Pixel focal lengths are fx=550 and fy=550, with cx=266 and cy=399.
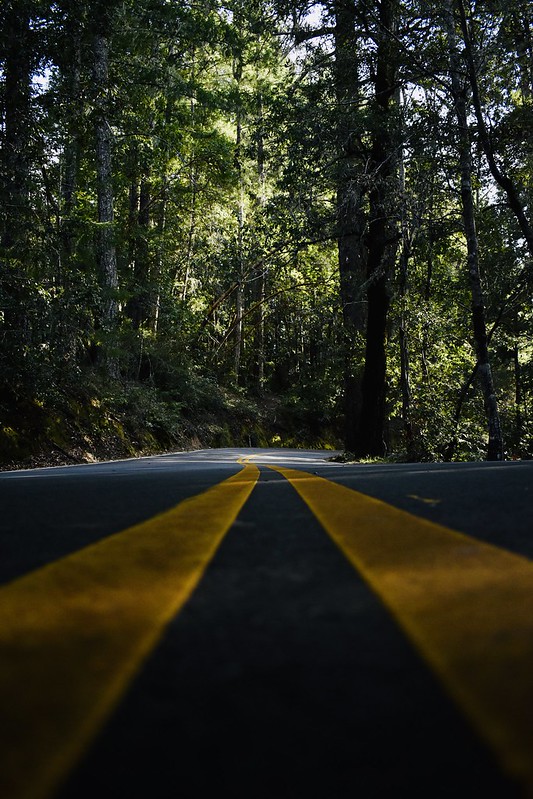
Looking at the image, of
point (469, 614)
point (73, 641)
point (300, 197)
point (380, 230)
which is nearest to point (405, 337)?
point (380, 230)

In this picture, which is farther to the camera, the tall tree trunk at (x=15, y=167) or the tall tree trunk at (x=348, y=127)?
the tall tree trunk at (x=348, y=127)

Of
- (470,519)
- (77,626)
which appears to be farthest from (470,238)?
(77,626)

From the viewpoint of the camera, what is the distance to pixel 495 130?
9711 millimetres

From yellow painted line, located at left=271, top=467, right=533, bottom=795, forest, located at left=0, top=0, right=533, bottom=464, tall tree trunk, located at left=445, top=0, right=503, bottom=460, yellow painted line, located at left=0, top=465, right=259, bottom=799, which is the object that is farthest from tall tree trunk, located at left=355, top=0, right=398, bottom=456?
yellow painted line, located at left=0, top=465, right=259, bottom=799

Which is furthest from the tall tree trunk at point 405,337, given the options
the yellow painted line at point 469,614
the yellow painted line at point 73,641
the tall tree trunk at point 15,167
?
the yellow painted line at point 73,641

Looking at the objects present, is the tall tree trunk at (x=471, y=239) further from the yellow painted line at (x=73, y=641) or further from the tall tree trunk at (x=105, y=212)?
the yellow painted line at (x=73, y=641)

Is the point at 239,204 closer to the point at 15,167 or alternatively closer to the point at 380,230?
the point at 380,230

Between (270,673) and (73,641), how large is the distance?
205 millimetres

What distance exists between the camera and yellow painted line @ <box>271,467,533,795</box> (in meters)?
A: 0.41

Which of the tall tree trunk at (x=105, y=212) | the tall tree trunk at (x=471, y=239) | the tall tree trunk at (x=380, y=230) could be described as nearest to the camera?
the tall tree trunk at (x=471, y=239)

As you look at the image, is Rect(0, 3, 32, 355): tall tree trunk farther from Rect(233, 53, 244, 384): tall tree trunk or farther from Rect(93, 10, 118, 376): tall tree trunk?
Rect(233, 53, 244, 384): tall tree trunk

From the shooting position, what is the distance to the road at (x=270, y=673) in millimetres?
374

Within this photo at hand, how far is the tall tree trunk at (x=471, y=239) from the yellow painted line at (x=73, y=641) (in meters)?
10.0

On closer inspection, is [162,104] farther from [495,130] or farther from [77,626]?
[77,626]
